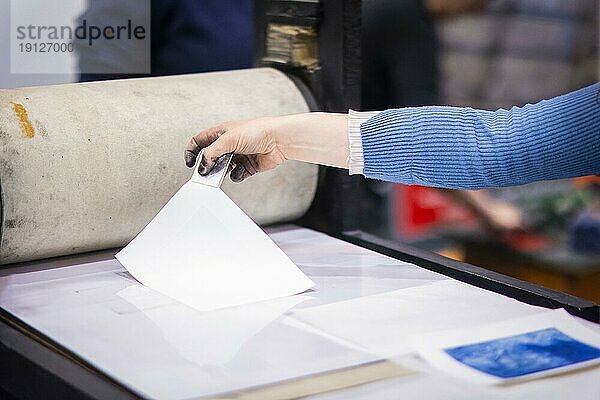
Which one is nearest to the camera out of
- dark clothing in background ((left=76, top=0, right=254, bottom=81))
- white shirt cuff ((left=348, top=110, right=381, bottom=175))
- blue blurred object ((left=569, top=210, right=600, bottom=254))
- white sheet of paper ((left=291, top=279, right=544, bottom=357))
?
white sheet of paper ((left=291, top=279, right=544, bottom=357))

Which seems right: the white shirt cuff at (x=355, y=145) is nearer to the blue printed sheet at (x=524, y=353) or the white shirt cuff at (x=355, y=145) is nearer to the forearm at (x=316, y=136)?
the forearm at (x=316, y=136)

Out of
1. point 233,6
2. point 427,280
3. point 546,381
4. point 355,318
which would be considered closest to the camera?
point 546,381

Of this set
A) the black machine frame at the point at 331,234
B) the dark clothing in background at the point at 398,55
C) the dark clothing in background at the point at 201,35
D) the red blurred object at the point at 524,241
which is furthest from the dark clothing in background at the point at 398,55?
the black machine frame at the point at 331,234

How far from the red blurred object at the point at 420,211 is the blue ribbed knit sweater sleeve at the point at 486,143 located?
2.03 m

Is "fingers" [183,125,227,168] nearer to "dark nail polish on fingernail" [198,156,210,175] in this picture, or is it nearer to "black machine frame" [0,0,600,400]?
"dark nail polish on fingernail" [198,156,210,175]

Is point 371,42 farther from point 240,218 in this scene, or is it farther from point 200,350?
point 200,350

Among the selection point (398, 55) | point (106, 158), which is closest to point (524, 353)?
point (106, 158)

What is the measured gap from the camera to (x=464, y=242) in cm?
342

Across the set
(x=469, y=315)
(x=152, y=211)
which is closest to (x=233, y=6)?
(x=152, y=211)

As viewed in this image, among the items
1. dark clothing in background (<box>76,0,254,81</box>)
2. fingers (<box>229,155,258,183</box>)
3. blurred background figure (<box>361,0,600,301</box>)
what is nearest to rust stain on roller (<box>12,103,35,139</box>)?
fingers (<box>229,155,258,183</box>)

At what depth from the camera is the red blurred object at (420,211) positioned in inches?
136

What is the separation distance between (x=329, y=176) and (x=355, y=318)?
52 cm

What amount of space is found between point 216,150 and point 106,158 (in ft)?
0.57

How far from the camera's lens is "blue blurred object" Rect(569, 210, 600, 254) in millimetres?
3137
